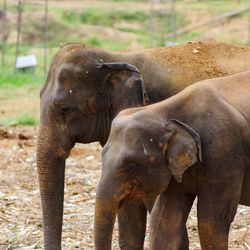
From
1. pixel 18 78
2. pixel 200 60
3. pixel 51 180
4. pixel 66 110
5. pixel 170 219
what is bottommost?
pixel 18 78

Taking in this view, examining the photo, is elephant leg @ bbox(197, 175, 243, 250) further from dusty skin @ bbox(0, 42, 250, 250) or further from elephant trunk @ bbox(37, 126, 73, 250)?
dusty skin @ bbox(0, 42, 250, 250)

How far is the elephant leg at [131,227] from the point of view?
740 cm

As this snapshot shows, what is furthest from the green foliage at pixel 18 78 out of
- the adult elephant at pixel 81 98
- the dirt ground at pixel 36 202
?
the adult elephant at pixel 81 98

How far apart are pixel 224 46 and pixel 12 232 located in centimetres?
220

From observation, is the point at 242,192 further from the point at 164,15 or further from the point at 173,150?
the point at 164,15

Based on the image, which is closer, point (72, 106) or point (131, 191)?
point (131, 191)

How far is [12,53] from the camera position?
973 inches

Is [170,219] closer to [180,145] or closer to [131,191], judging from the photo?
[131,191]

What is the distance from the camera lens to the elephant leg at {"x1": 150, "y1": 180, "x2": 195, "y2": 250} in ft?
19.4

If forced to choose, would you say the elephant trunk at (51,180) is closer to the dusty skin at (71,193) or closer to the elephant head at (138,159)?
the dusty skin at (71,193)

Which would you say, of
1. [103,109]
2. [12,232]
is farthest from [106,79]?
[12,232]

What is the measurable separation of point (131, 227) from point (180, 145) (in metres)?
2.00

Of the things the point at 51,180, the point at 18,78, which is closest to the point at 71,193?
the point at 51,180

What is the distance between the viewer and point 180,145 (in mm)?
5512
